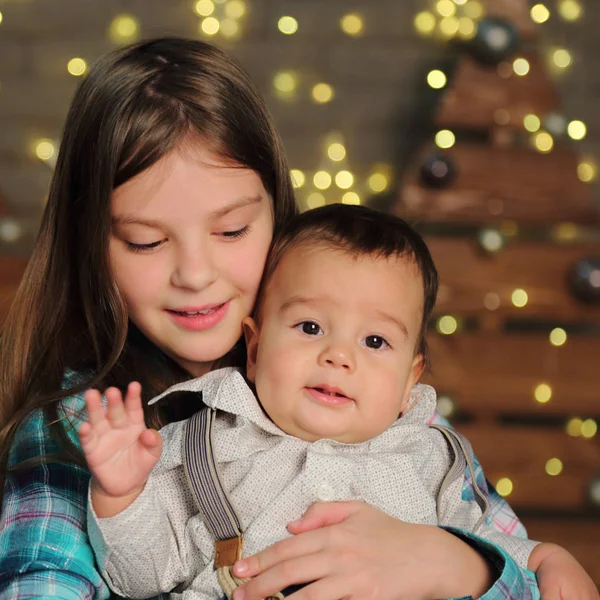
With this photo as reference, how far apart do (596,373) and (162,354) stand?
2.00 metres

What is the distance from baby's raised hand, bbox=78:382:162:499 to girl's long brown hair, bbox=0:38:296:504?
0.79 feet

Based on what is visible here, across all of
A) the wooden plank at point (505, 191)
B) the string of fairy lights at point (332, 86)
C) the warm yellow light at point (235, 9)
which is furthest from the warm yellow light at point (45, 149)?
the wooden plank at point (505, 191)

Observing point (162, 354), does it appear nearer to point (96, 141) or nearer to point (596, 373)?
point (96, 141)

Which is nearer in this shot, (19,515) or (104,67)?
(19,515)

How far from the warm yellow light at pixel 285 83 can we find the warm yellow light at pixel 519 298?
1126 mm

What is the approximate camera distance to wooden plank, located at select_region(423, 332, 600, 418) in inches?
127

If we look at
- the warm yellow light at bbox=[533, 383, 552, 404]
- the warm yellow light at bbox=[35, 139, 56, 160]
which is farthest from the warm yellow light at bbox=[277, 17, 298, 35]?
the warm yellow light at bbox=[533, 383, 552, 404]

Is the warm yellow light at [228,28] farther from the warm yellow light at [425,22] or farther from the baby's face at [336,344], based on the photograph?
the baby's face at [336,344]

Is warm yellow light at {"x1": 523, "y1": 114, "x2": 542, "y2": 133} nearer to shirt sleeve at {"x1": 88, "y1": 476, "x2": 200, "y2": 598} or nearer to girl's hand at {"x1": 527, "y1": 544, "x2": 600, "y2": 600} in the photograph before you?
girl's hand at {"x1": 527, "y1": 544, "x2": 600, "y2": 600}

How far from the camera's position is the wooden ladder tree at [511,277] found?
10.5 ft

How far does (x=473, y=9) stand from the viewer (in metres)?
3.55

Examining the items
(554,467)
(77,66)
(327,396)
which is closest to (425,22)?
(77,66)

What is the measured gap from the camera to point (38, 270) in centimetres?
173

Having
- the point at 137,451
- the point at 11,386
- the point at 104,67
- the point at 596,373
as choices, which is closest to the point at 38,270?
the point at 11,386
